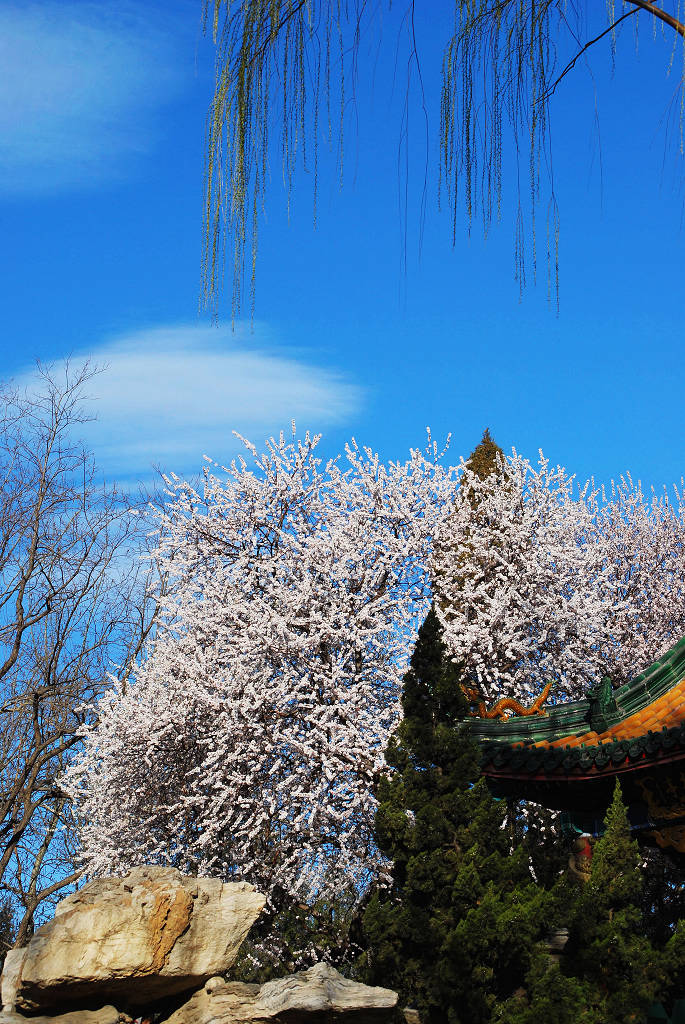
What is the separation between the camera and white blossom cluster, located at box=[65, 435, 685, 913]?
11.9 meters

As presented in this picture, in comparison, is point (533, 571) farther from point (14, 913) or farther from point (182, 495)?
point (14, 913)

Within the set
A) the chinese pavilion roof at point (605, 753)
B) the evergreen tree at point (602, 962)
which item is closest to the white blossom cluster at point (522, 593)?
the chinese pavilion roof at point (605, 753)

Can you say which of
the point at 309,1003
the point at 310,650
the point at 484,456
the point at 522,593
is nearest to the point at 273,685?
the point at 310,650

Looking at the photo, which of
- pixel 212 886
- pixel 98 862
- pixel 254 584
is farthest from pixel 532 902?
pixel 98 862

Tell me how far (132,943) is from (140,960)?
0.38 feet

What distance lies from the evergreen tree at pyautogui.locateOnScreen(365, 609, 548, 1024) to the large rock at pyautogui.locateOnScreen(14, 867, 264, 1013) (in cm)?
129

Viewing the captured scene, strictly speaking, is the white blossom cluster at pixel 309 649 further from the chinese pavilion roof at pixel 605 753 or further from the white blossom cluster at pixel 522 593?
the chinese pavilion roof at pixel 605 753

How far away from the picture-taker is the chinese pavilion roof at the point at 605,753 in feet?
27.7

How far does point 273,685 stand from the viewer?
12.4 m

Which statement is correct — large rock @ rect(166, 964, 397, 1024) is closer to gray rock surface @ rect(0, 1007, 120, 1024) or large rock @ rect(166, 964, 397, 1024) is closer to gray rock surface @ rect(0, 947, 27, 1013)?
gray rock surface @ rect(0, 1007, 120, 1024)

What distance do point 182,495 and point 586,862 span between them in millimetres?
8155

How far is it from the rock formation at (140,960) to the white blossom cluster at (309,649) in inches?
174

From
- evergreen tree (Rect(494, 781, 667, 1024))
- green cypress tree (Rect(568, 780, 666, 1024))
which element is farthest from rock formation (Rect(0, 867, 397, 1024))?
green cypress tree (Rect(568, 780, 666, 1024))

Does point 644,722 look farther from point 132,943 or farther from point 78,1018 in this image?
point 78,1018
